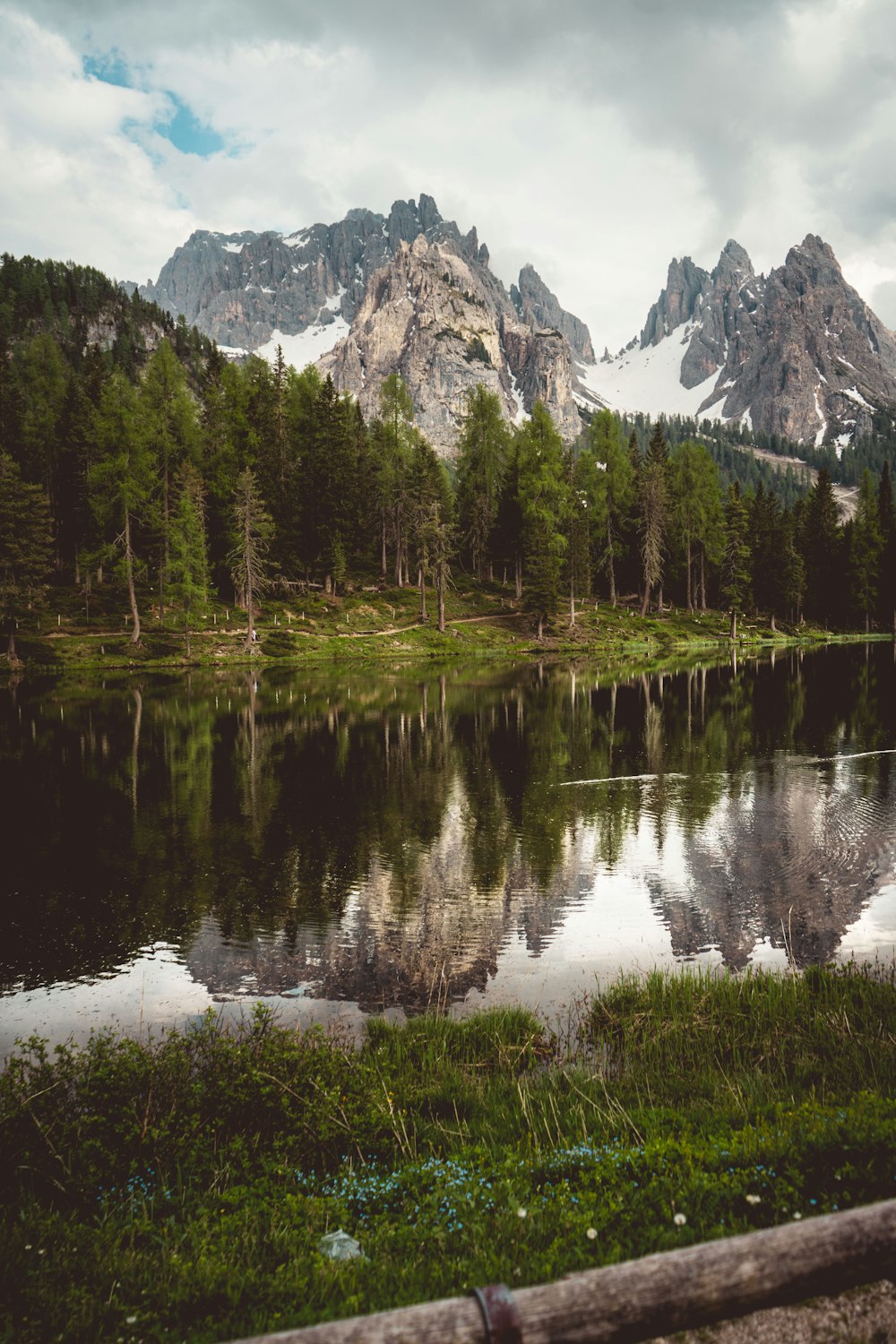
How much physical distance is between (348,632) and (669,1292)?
7356cm

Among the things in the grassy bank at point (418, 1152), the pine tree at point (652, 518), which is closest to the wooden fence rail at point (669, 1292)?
the grassy bank at point (418, 1152)

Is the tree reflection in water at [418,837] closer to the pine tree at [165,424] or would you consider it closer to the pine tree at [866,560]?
the pine tree at [165,424]

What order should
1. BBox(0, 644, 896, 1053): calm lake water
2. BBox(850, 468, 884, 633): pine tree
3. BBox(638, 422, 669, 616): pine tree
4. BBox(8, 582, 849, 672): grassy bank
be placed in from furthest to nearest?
BBox(850, 468, 884, 633): pine tree < BBox(638, 422, 669, 616): pine tree < BBox(8, 582, 849, 672): grassy bank < BBox(0, 644, 896, 1053): calm lake water

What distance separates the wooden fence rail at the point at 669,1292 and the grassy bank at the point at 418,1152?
227 centimetres

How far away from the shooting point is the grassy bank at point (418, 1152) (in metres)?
5.36

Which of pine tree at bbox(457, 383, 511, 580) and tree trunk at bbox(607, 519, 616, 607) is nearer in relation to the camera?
tree trunk at bbox(607, 519, 616, 607)

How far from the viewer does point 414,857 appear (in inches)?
750

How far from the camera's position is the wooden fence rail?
302 cm

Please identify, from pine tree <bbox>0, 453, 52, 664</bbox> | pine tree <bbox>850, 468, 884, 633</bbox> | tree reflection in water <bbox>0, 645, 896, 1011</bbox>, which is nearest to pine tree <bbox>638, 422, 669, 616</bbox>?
pine tree <bbox>850, 468, 884, 633</bbox>

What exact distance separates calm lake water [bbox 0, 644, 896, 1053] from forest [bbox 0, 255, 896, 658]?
31361mm

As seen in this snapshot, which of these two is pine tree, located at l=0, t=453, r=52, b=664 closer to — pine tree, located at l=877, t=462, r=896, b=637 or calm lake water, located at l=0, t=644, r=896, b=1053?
calm lake water, located at l=0, t=644, r=896, b=1053

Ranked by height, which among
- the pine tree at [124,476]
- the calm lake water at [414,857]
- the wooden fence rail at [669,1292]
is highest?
the pine tree at [124,476]

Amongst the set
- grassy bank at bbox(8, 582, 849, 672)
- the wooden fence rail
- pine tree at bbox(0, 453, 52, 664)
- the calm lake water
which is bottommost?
the calm lake water

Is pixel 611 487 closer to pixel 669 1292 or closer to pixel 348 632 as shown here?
pixel 348 632
